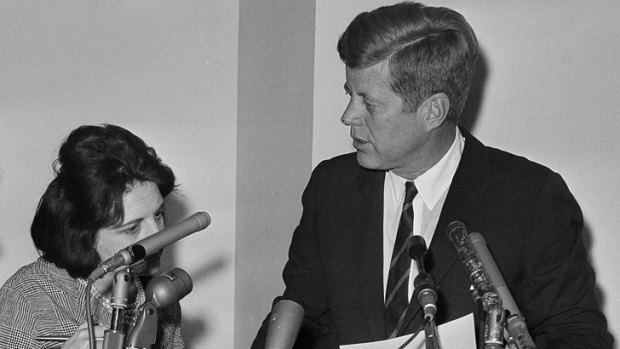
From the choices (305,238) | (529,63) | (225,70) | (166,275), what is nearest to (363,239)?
(305,238)

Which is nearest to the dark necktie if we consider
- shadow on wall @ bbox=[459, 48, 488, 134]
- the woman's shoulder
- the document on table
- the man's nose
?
the man's nose

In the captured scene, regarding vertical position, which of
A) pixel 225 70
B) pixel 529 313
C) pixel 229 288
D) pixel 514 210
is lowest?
pixel 229 288

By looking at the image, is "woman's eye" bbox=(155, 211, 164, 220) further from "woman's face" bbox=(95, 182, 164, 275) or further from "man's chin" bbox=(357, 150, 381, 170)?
"man's chin" bbox=(357, 150, 381, 170)

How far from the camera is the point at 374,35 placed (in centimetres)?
260

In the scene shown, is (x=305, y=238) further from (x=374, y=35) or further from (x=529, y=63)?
(x=529, y=63)

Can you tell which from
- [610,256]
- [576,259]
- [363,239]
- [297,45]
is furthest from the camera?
[297,45]

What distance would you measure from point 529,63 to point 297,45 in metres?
0.73

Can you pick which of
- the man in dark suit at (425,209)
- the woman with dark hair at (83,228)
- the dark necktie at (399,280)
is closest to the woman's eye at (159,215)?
the woman with dark hair at (83,228)

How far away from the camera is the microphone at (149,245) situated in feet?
6.98

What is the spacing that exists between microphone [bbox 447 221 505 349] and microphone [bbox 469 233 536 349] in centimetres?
1

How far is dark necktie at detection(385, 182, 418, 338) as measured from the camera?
8.56 feet

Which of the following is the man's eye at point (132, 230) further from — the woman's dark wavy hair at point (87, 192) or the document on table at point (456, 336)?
the document on table at point (456, 336)

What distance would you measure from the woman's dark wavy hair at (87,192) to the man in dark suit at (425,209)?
0.47 metres

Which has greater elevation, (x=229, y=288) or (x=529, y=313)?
(x=529, y=313)
